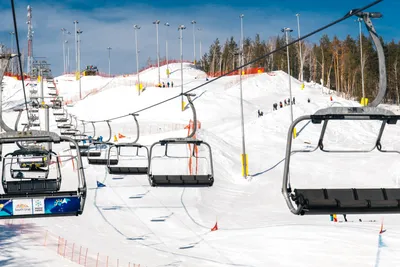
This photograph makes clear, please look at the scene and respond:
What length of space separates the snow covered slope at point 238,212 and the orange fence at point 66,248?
191mm

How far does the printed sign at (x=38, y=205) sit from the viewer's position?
7930mm

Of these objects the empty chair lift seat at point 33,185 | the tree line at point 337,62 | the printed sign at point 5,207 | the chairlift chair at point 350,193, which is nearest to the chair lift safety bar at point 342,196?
the chairlift chair at point 350,193

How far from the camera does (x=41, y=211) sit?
7.95 metres

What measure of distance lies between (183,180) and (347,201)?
6061 millimetres

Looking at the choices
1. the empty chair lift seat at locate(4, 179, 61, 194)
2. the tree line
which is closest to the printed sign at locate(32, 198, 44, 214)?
the empty chair lift seat at locate(4, 179, 61, 194)

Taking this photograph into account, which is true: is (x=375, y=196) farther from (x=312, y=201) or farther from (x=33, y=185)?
(x=33, y=185)

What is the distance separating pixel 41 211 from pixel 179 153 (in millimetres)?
25671

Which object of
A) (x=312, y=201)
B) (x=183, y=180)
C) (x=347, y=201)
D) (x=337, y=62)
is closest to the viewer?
(x=312, y=201)

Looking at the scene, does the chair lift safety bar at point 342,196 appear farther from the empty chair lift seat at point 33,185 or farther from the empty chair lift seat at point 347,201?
the empty chair lift seat at point 33,185

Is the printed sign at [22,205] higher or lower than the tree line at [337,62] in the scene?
lower

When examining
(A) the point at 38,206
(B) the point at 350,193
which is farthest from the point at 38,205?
(B) the point at 350,193

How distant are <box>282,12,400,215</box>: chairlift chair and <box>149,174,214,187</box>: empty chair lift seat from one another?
5443 millimetres

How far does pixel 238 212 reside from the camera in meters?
23.5

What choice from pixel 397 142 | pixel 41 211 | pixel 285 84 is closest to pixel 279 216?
pixel 41 211
